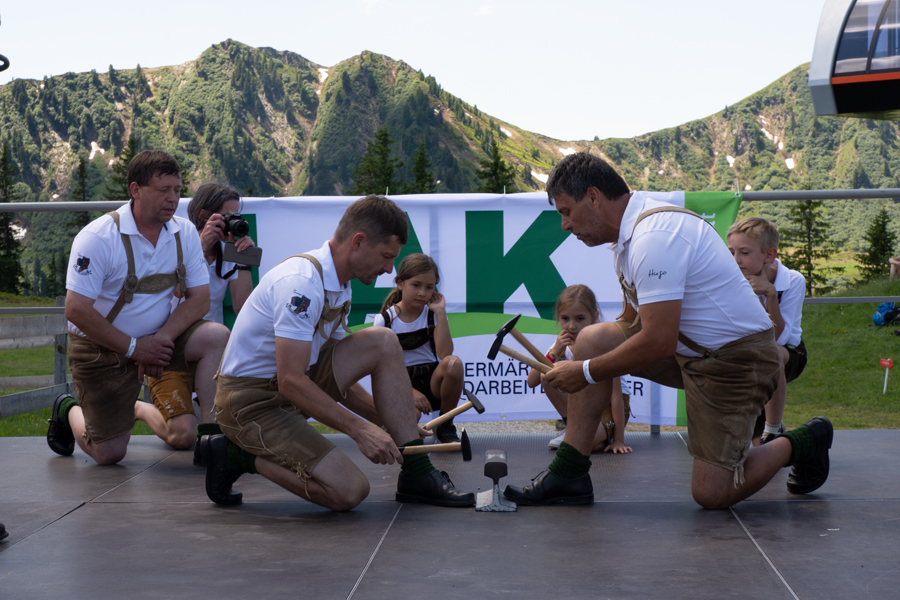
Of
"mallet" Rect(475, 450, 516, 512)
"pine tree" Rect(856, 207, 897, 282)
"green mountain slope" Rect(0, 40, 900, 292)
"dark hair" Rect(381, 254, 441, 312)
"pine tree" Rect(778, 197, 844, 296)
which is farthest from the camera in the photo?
"green mountain slope" Rect(0, 40, 900, 292)

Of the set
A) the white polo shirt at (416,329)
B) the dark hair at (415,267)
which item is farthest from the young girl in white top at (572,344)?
the dark hair at (415,267)

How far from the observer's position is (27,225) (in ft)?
477

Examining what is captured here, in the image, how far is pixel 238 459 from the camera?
3314 millimetres

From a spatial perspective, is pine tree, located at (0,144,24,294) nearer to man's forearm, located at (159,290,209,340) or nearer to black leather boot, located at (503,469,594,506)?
man's forearm, located at (159,290,209,340)

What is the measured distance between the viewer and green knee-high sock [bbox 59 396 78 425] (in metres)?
4.49

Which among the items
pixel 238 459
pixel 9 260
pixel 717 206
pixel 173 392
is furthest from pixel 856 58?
pixel 9 260

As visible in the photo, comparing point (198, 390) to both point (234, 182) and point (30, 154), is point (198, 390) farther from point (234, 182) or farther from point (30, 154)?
point (30, 154)

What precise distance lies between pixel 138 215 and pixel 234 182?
157076mm

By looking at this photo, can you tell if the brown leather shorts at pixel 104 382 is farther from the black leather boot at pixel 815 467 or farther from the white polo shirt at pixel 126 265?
the black leather boot at pixel 815 467

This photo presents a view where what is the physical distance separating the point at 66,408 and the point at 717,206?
401cm

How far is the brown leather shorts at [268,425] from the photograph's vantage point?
3193mm

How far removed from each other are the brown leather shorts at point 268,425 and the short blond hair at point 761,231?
2384mm

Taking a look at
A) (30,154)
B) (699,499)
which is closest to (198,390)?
(699,499)

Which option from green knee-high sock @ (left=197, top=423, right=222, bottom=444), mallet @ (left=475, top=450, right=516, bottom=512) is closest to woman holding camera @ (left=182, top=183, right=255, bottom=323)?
green knee-high sock @ (left=197, top=423, right=222, bottom=444)
